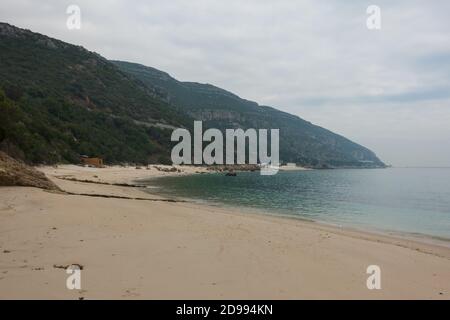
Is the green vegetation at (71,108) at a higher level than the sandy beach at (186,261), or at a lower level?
higher

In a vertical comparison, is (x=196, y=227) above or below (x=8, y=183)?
below

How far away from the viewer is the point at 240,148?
150 metres

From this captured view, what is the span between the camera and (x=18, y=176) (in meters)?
18.6

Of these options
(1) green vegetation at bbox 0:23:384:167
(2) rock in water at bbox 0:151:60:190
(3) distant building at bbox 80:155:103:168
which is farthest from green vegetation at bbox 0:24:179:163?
(2) rock in water at bbox 0:151:60:190

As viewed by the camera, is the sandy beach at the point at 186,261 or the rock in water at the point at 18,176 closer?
the sandy beach at the point at 186,261

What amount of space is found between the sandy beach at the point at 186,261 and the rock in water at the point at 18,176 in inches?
201

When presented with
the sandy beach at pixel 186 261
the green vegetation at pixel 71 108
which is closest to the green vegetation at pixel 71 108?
the green vegetation at pixel 71 108

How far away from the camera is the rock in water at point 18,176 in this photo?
710 inches

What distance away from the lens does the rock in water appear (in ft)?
59.2

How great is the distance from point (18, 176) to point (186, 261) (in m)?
14.1

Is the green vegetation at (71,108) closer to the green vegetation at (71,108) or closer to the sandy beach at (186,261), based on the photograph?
the green vegetation at (71,108)

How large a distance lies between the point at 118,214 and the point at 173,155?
291 feet
